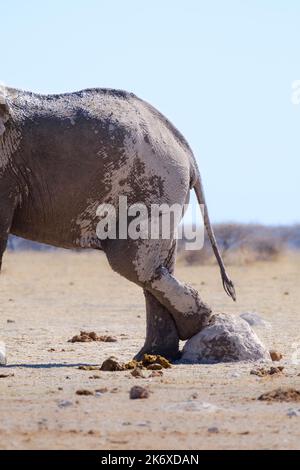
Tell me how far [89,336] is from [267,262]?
26.8 meters

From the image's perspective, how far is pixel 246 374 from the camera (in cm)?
881

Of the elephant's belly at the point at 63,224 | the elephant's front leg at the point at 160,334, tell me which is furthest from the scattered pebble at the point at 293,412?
the elephant's belly at the point at 63,224

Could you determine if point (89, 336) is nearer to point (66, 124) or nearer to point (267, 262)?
point (66, 124)

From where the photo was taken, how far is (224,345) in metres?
9.66

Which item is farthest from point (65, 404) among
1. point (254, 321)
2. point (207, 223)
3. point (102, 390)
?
point (254, 321)

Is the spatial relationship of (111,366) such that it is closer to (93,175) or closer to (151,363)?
(151,363)

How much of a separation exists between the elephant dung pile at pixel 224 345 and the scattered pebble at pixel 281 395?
80.8 inches

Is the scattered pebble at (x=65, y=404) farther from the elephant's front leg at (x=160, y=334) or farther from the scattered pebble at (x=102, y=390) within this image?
the elephant's front leg at (x=160, y=334)

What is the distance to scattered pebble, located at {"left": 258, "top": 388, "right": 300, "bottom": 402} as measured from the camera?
7418 millimetres

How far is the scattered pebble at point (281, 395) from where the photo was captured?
742cm

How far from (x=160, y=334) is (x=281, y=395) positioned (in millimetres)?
2578
